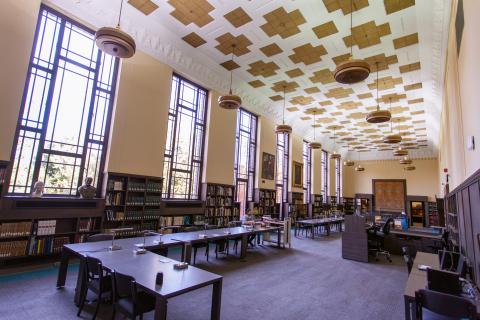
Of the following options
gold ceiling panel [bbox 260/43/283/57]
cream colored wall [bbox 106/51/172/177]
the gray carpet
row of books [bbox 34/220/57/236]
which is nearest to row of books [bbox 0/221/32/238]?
row of books [bbox 34/220/57/236]

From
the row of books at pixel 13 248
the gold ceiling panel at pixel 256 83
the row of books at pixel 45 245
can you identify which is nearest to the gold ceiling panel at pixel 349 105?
the gold ceiling panel at pixel 256 83

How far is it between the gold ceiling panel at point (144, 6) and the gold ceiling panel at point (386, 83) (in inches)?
289

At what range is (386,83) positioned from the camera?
890 cm

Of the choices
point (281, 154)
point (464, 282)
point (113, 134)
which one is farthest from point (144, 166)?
point (281, 154)

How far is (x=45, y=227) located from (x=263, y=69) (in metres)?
7.14

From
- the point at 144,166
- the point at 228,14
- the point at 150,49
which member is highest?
the point at 228,14

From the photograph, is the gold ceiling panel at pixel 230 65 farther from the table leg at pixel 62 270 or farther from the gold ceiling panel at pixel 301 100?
the table leg at pixel 62 270

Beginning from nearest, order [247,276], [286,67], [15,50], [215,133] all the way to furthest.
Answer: [15,50] < [247,276] < [286,67] < [215,133]

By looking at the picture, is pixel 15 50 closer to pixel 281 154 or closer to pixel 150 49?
pixel 150 49

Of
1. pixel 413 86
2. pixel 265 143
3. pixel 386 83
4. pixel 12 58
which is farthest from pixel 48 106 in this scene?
pixel 413 86

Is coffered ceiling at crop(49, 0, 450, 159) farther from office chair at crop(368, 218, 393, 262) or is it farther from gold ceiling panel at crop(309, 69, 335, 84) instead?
office chair at crop(368, 218, 393, 262)

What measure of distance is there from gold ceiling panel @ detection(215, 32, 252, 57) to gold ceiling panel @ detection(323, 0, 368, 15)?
2.18m

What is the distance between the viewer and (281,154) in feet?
42.8

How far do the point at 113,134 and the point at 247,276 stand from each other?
448 centimetres
